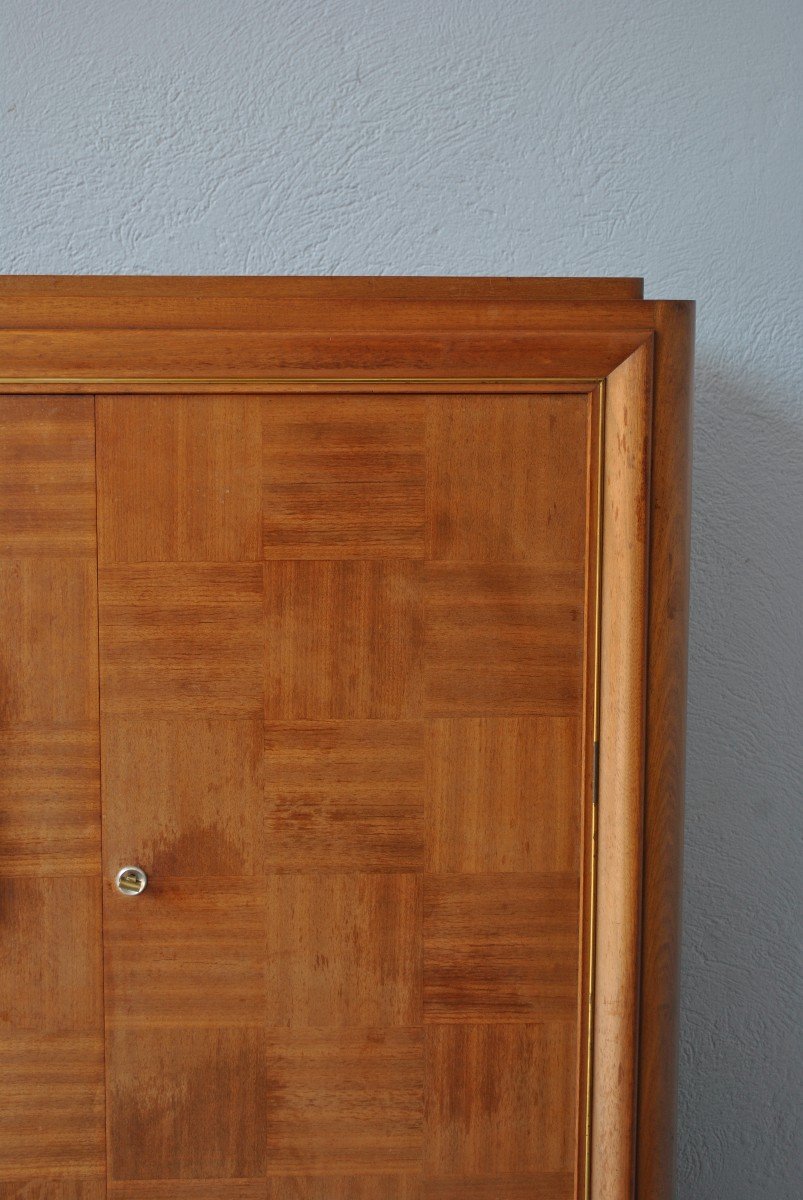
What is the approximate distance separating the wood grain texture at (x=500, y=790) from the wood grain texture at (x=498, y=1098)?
182 millimetres

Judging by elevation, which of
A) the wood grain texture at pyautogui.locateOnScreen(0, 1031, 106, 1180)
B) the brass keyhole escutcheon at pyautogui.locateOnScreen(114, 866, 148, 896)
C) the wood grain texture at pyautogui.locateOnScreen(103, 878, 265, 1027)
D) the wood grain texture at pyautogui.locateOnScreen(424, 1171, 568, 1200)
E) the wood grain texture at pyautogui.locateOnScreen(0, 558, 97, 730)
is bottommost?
the wood grain texture at pyautogui.locateOnScreen(424, 1171, 568, 1200)

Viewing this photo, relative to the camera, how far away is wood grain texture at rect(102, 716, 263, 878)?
3.05 feet

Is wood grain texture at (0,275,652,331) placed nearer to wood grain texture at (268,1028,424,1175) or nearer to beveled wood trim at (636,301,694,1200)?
beveled wood trim at (636,301,694,1200)

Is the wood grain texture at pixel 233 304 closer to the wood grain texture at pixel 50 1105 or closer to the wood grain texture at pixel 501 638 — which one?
the wood grain texture at pixel 501 638

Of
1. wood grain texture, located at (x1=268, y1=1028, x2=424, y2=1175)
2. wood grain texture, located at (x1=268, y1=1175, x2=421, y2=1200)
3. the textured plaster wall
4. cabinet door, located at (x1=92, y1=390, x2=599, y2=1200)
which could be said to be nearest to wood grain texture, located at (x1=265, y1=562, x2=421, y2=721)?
cabinet door, located at (x1=92, y1=390, x2=599, y2=1200)

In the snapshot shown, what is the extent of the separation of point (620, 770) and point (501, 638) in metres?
0.18

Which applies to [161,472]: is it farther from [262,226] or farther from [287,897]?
[262,226]

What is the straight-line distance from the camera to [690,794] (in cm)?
140

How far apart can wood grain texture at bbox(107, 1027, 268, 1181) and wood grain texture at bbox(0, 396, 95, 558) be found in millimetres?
538

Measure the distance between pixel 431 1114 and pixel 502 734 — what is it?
1.36ft

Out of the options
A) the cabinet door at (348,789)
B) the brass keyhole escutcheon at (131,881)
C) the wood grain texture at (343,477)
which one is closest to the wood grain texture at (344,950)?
the cabinet door at (348,789)

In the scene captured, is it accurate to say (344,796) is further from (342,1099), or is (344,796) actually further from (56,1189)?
(56,1189)

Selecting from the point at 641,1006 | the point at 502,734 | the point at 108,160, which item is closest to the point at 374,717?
the point at 502,734

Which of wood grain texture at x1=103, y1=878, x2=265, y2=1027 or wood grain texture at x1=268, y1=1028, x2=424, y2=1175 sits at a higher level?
wood grain texture at x1=103, y1=878, x2=265, y2=1027
